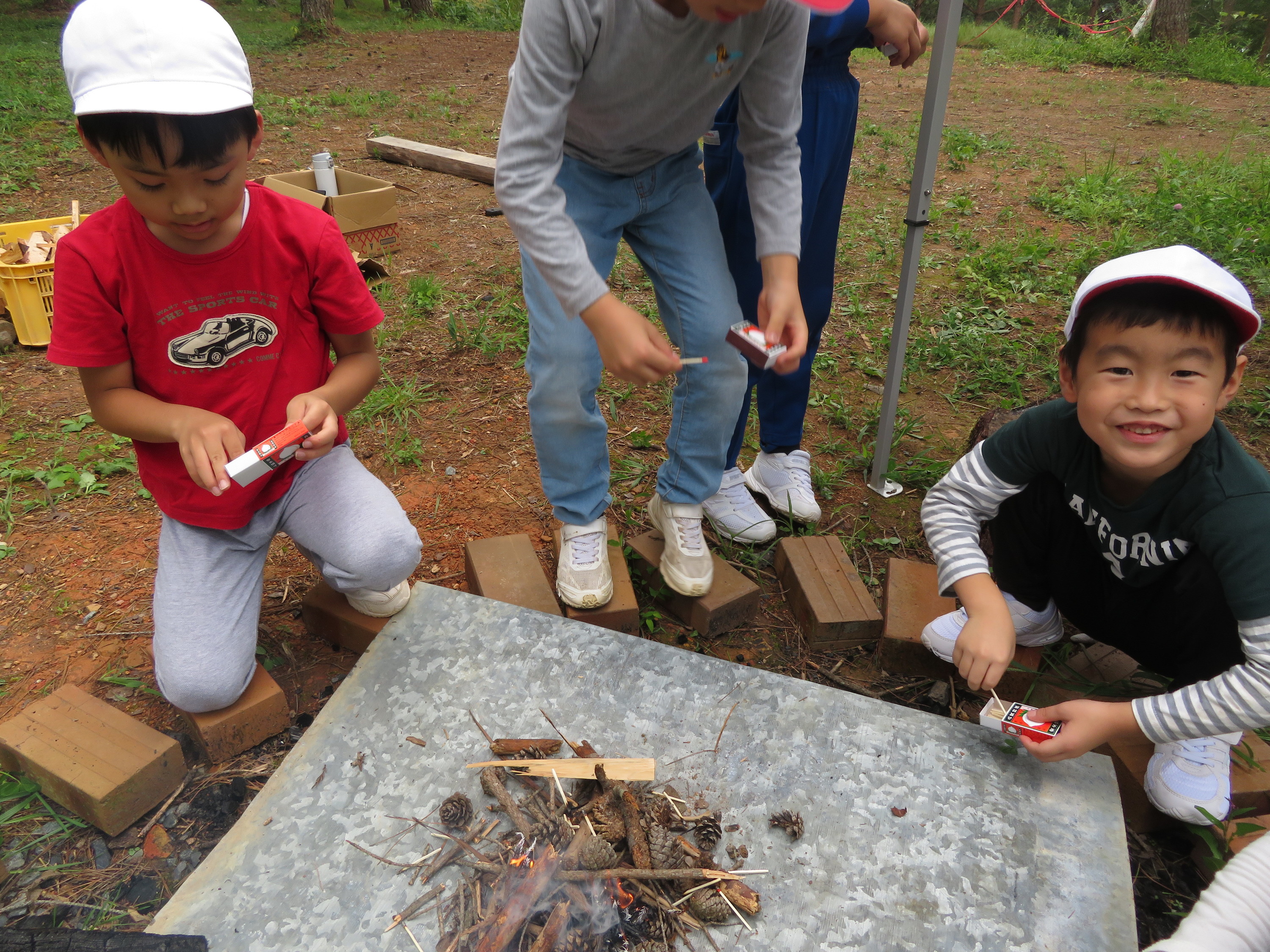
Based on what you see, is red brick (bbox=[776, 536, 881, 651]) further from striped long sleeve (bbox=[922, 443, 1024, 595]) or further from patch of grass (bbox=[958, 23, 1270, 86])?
patch of grass (bbox=[958, 23, 1270, 86])

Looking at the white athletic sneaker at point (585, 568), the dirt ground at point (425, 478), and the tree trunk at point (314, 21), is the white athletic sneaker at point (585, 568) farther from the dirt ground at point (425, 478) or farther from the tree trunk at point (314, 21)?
the tree trunk at point (314, 21)

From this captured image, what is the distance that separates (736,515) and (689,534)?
1.28ft

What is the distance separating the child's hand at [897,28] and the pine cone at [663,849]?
1898 mm

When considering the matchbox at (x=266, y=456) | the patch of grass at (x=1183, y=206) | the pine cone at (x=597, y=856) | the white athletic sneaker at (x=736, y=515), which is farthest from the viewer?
the patch of grass at (x=1183, y=206)

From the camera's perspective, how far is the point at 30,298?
3549 millimetres

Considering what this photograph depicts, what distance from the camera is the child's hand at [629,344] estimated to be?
66.0 inches

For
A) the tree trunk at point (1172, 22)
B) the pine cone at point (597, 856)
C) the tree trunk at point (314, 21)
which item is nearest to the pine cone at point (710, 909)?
the pine cone at point (597, 856)

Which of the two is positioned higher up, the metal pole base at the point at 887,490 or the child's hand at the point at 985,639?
the child's hand at the point at 985,639

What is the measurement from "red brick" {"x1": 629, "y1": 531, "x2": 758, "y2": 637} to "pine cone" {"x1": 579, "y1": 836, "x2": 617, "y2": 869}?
0.89 meters

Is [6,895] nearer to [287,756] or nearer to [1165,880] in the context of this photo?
[287,756]

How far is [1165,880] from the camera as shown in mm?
1744

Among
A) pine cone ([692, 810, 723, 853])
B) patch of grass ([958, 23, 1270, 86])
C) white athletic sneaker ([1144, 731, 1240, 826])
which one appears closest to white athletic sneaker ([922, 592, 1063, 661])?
white athletic sneaker ([1144, 731, 1240, 826])

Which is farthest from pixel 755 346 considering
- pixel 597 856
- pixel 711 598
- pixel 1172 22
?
pixel 1172 22

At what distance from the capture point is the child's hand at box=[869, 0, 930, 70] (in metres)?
2.21
